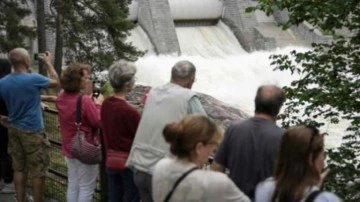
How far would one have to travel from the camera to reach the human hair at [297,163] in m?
3.87

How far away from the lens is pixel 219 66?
115 feet

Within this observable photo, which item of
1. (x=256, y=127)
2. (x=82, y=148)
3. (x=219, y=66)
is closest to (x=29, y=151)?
(x=82, y=148)

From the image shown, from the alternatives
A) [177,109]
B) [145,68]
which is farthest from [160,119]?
[145,68]

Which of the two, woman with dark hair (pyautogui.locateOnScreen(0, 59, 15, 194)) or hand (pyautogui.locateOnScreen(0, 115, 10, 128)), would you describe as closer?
hand (pyautogui.locateOnScreen(0, 115, 10, 128))

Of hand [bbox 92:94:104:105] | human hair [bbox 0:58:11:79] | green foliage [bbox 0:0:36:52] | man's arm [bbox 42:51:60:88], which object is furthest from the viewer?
green foliage [bbox 0:0:36:52]

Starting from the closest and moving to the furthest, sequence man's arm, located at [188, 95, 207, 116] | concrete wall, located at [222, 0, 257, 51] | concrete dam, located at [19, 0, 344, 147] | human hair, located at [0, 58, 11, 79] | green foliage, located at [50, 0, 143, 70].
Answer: man's arm, located at [188, 95, 207, 116] → human hair, located at [0, 58, 11, 79] → green foliage, located at [50, 0, 143, 70] → concrete dam, located at [19, 0, 344, 147] → concrete wall, located at [222, 0, 257, 51]

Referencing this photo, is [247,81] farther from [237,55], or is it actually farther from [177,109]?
[177,109]

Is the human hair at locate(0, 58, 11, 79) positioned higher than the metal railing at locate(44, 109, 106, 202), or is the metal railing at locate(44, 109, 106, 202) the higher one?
the human hair at locate(0, 58, 11, 79)

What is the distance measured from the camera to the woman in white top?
4172mm

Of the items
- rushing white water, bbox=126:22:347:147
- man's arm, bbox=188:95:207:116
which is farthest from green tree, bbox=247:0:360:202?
rushing white water, bbox=126:22:347:147

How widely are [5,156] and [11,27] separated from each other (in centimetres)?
1429

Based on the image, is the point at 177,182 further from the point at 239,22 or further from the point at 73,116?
the point at 239,22

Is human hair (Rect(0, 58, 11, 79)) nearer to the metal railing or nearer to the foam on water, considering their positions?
the metal railing

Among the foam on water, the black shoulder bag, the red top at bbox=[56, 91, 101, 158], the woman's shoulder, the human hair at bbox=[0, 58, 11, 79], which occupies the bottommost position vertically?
the foam on water
